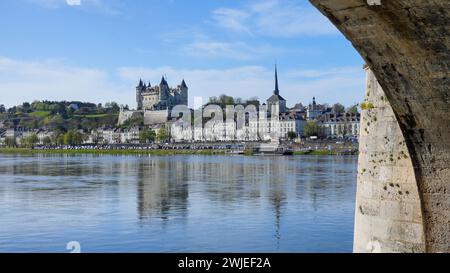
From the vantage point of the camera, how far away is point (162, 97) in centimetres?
18588

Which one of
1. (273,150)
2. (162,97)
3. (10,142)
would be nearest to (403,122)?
(273,150)

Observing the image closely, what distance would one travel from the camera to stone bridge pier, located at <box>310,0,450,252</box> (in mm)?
5043

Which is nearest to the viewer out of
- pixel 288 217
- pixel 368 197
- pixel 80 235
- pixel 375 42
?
pixel 375 42

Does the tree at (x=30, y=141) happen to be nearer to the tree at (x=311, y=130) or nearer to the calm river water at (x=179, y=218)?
the tree at (x=311, y=130)

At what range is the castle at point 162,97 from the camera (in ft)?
602

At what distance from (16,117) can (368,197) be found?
665ft

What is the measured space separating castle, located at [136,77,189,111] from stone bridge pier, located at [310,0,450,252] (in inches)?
6767

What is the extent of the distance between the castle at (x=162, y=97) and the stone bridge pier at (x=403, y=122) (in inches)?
6767

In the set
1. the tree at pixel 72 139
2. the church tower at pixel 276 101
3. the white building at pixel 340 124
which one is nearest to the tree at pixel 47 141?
the tree at pixel 72 139

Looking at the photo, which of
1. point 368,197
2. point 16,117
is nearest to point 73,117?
point 16,117

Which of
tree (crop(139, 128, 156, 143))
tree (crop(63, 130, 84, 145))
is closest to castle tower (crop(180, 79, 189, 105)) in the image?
tree (crop(139, 128, 156, 143))

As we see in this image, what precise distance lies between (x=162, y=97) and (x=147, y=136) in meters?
35.3

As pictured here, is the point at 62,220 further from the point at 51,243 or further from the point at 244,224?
the point at 244,224
